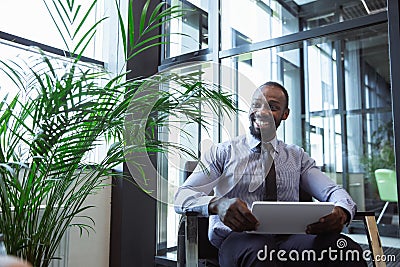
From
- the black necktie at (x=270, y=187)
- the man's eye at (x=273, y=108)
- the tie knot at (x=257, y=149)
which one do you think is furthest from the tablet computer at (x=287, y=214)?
the man's eye at (x=273, y=108)

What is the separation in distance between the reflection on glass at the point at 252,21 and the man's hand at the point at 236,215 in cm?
119

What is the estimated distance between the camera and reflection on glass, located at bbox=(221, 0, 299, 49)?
7.31 ft

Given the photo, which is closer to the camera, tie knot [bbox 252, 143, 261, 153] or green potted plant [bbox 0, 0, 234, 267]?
green potted plant [bbox 0, 0, 234, 267]

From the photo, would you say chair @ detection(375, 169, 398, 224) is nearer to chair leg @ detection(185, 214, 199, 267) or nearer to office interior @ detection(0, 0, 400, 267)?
office interior @ detection(0, 0, 400, 267)

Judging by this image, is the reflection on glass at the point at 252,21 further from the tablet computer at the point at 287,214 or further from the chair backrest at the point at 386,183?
the tablet computer at the point at 287,214

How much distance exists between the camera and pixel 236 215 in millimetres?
1332

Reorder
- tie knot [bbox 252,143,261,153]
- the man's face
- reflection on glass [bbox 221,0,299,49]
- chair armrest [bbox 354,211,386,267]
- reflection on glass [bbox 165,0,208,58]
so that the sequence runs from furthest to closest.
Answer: reflection on glass [bbox 165,0,208,58] < reflection on glass [bbox 221,0,299,49] < tie knot [bbox 252,143,261,153] < the man's face < chair armrest [bbox 354,211,386,267]

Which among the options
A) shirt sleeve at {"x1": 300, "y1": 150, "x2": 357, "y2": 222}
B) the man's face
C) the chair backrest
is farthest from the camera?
the chair backrest

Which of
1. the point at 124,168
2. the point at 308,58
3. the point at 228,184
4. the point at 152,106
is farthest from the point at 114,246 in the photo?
the point at 308,58

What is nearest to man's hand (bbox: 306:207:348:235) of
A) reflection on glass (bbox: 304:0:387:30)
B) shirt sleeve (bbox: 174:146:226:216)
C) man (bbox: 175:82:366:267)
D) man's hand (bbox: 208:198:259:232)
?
man (bbox: 175:82:366:267)

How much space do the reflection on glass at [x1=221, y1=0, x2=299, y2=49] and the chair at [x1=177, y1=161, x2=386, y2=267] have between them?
40.6 inches

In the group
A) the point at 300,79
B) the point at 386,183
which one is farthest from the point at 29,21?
the point at 386,183

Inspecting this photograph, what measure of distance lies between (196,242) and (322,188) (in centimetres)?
62

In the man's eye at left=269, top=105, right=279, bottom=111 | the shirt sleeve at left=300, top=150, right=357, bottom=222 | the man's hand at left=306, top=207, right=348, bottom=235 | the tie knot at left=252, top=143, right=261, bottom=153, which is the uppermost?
the man's eye at left=269, top=105, right=279, bottom=111
